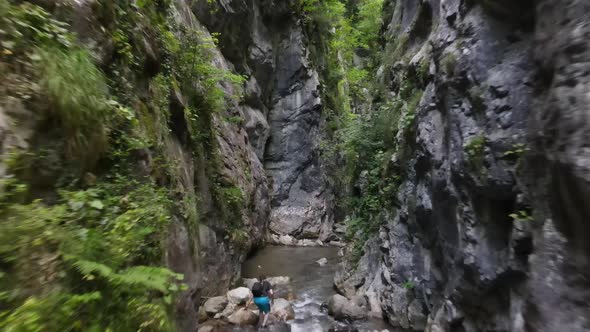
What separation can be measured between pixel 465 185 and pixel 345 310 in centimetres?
477

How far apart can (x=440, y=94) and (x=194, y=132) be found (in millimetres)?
6421

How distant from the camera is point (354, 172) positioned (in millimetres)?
13523

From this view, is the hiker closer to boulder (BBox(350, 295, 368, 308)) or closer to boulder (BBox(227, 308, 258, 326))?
boulder (BBox(227, 308, 258, 326))

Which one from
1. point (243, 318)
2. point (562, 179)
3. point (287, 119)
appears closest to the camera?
point (562, 179)

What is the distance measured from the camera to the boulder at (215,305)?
8438 millimetres

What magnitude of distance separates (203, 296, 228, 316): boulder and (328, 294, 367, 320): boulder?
2.90 metres

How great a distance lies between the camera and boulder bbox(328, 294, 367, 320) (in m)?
8.72

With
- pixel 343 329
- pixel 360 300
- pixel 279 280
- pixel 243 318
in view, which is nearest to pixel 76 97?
pixel 243 318

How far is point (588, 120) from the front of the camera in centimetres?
354

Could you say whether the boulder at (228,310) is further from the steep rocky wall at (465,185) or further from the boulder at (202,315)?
the steep rocky wall at (465,185)

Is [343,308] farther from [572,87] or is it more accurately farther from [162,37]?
[162,37]

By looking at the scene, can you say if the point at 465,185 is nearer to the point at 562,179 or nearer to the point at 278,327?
the point at 562,179

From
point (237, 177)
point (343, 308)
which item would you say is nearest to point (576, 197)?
point (343, 308)

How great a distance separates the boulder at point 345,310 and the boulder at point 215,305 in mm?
2903
